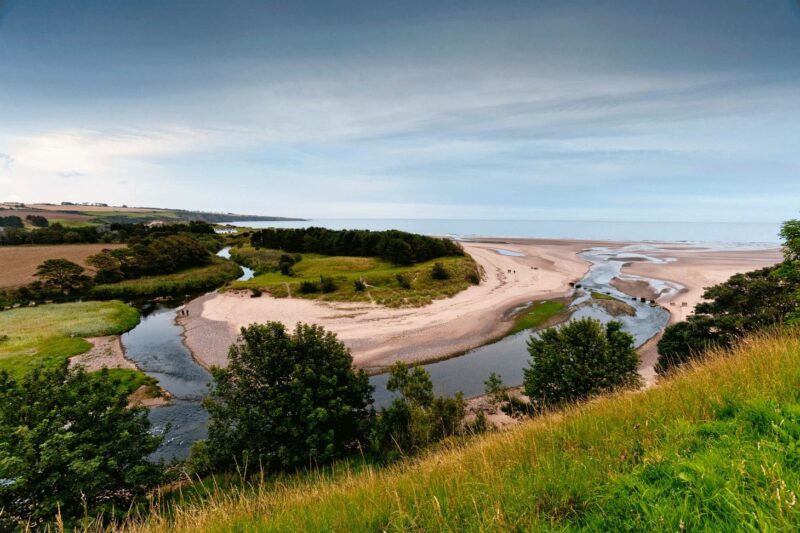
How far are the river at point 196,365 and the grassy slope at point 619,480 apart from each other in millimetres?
11574

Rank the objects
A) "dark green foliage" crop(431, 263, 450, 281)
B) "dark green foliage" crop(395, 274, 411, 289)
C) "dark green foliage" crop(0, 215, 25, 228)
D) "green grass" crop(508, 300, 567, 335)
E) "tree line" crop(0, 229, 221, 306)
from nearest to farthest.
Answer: "green grass" crop(508, 300, 567, 335), "tree line" crop(0, 229, 221, 306), "dark green foliage" crop(395, 274, 411, 289), "dark green foliage" crop(431, 263, 450, 281), "dark green foliage" crop(0, 215, 25, 228)

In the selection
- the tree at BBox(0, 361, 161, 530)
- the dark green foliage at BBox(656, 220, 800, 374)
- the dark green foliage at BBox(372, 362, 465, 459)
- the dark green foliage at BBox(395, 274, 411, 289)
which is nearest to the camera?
the tree at BBox(0, 361, 161, 530)

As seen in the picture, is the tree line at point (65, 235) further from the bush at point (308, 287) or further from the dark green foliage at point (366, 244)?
the bush at point (308, 287)

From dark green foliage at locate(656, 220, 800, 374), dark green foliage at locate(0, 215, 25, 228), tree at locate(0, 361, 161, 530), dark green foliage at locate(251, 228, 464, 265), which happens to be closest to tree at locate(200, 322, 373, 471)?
tree at locate(0, 361, 161, 530)

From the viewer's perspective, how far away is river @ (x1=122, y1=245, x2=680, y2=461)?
69.6ft

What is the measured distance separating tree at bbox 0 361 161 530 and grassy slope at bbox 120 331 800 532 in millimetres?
8270

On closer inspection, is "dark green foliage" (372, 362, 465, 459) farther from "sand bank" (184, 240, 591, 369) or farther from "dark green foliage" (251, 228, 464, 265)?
"dark green foliage" (251, 228, 464, 265)

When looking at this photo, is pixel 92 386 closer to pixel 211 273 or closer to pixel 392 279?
pixel 392 279

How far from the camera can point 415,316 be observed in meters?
42.5

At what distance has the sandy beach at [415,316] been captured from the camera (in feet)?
107

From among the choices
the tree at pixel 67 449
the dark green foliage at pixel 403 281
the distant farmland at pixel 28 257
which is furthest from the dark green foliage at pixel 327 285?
the distant farmland at pixel 28 257

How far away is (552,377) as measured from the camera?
1678cm

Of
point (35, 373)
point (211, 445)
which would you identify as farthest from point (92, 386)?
point (211, 445)

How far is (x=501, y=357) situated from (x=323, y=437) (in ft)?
70.7
